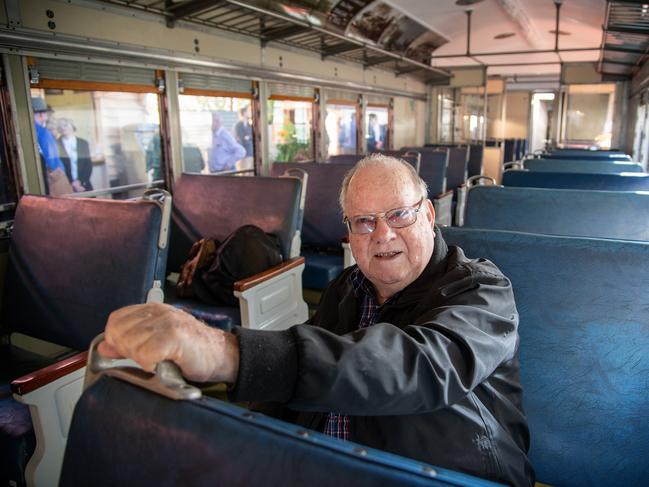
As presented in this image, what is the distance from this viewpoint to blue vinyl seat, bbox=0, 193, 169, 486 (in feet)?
7.13

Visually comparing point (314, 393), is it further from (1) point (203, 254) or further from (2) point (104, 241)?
(1) point (203, 254)

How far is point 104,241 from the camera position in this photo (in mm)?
2250

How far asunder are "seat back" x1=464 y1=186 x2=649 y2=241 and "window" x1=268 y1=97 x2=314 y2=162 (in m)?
3.71

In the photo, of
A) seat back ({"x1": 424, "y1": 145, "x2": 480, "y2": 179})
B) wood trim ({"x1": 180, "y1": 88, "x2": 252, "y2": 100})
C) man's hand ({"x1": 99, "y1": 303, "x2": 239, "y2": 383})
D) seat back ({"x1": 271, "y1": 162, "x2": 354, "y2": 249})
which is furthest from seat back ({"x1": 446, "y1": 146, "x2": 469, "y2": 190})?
man's hand ({"x1": 99, "y1": 303, "x2": 239, "y2": 383})

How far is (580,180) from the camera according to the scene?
348 cm

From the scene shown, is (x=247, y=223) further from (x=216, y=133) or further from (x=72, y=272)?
(x=216, y=133)

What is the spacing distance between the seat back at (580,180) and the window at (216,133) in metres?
2.80

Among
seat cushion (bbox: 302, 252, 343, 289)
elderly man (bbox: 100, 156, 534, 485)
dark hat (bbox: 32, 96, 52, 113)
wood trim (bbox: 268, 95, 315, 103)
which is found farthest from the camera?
wood trim (bbox: 268, 95, 315, 103)

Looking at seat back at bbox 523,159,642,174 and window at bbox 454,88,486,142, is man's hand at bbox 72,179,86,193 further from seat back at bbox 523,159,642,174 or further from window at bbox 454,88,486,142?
window at bbox 454,88,486,142

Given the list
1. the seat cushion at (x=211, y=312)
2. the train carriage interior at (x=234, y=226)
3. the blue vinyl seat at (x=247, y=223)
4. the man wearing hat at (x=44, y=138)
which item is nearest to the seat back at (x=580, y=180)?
the train carriage interior at (x=234, y=226)

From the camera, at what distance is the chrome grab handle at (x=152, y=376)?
2.42 feet

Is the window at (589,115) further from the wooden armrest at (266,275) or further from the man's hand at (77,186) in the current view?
the man's hand at (77,186)

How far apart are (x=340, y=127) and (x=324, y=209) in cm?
377

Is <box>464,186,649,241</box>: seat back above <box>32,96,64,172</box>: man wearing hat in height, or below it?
below
